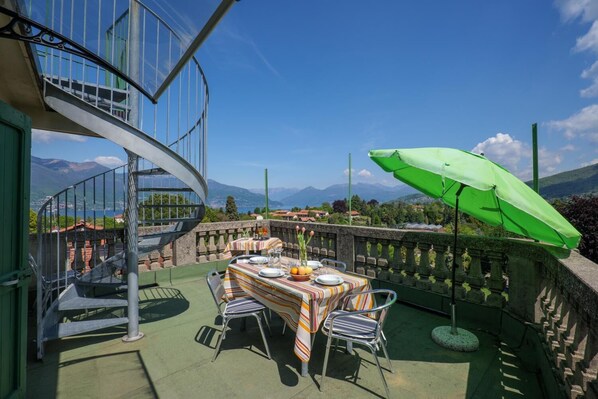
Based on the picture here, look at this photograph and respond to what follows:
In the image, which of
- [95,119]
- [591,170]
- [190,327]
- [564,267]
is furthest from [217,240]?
[591,170]

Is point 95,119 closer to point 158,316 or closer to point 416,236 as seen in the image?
point 158,316

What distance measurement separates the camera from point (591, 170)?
89750mm

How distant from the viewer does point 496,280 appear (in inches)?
122

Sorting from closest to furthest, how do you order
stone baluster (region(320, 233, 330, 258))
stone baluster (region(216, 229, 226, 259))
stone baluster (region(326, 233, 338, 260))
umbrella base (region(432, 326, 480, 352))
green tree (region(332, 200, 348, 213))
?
1. umbrella base (region(432, 326, 480, 352))
2. stone baluster (region(326, 233, 338, 260))
3. stone baluster (region(320, 233, 330, 258))
4. stone baluster (region(216, 229, 226, 259))
5. green tree (region(332, 200, 348, 213))

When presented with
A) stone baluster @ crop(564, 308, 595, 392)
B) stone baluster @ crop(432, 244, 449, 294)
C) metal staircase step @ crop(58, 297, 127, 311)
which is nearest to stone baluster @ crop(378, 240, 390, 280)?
stone baluster @ crop(432, 244, 449, 294)

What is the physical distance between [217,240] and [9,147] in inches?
156

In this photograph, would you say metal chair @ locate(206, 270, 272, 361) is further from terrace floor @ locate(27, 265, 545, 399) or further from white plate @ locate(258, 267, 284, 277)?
white plate @ locate(258, 267, 284, 277)

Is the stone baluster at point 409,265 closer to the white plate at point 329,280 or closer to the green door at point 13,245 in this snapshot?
the white plate at point 329,280

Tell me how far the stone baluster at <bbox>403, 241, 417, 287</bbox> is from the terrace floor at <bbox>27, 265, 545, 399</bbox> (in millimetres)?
577

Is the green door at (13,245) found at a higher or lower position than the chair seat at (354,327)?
higher

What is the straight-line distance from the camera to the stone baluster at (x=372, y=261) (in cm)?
416

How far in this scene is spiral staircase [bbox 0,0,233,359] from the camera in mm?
2463

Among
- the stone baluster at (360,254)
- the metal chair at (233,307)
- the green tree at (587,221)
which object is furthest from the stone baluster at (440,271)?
the green tree at (587,221)

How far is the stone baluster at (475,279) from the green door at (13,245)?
4188 millimetres
